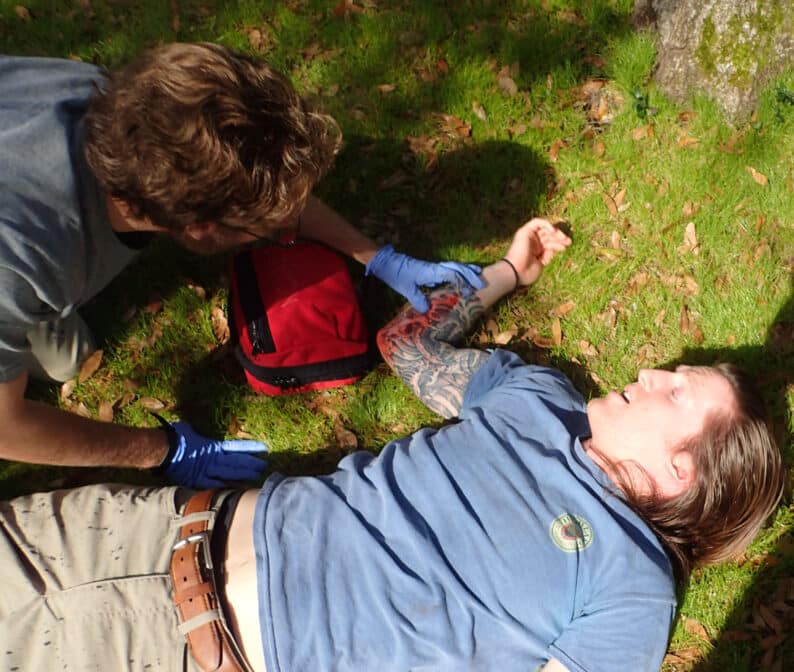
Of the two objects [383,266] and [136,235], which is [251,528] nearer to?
[136,235]

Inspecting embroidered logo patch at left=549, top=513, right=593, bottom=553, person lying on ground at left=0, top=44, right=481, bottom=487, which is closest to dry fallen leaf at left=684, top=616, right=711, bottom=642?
embroidered logo patch at left=549, top=513, right=593, bottom=553

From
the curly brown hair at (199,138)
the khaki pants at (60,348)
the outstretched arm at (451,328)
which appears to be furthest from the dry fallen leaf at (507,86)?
the khaki pants at (60,348)

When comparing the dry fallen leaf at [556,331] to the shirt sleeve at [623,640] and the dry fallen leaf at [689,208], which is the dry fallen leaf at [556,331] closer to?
the dry fallen leaf at [689,208]

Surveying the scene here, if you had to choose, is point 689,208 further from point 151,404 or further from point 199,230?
point 151,404

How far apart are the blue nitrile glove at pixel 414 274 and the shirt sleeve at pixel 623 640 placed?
1919 mm

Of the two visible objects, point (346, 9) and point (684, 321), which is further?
point (346, 9)

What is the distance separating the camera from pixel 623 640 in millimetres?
2508

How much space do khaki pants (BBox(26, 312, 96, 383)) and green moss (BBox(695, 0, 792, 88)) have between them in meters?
4.10

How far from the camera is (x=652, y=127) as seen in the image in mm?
4211

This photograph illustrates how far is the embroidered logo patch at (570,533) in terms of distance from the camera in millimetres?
2584

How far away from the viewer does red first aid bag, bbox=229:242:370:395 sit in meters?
3.46

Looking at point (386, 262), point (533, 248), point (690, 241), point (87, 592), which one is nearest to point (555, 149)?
point (533, 248)

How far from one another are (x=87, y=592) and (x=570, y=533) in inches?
76.2

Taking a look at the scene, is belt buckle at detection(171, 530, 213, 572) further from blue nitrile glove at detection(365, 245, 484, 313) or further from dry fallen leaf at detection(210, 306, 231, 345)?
blue nitrile glove at detection(365, 245, 484, 313)
